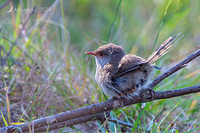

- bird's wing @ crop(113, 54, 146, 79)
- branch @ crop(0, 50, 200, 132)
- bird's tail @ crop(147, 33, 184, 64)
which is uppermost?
bird's tail @ crop(147, 33, 184, 64)

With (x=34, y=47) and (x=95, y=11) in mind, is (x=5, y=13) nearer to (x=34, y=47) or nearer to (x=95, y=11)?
(x=34, y=47)

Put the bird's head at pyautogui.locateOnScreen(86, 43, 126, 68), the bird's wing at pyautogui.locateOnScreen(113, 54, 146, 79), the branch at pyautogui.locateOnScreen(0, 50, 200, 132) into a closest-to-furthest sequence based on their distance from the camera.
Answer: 1. the branch at pyautogui.locateOnScreen(0, 50, 200, 132)
2. the bird's wing at pyautogui.locateOnScreen(113, 54, 146, 79)
3. the bird's head at pyautogui.locateOnScreen(86, 43, 126, 68)

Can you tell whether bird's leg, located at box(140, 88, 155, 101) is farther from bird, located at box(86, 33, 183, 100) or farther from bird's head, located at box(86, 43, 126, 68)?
bird's head, located at box(86, 43, 126, 68)

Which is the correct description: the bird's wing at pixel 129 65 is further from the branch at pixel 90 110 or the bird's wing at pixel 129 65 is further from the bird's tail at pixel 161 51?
the branch at pixel 90 110

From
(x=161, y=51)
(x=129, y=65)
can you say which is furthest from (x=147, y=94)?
(x=161, y=51)

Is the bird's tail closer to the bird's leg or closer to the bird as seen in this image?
the bird

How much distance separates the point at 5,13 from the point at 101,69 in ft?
8.04

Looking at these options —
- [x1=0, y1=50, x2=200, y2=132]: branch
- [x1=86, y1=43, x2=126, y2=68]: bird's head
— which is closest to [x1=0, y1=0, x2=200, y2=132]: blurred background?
[x1=0, y1=50, x2=200, y2=132]: branch

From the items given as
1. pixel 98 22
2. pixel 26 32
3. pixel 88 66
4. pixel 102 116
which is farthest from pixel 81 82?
pixel 98 22

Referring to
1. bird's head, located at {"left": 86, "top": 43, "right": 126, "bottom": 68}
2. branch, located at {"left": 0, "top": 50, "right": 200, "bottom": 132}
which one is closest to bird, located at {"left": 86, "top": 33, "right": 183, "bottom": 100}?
branch, located at {"left": 0, "top": 50, "right": 200, "bottom": 132}

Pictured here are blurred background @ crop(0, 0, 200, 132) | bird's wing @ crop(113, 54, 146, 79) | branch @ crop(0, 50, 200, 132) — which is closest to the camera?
branch @ crop(0, 50, 200, 132)

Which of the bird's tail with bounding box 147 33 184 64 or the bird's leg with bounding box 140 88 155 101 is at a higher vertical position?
the bird's tail with bounding box 147 33 184 64

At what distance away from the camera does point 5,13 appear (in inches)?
183

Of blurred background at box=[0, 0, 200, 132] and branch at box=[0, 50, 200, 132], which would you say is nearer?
branch at box=[0, 50, 200, 132]
